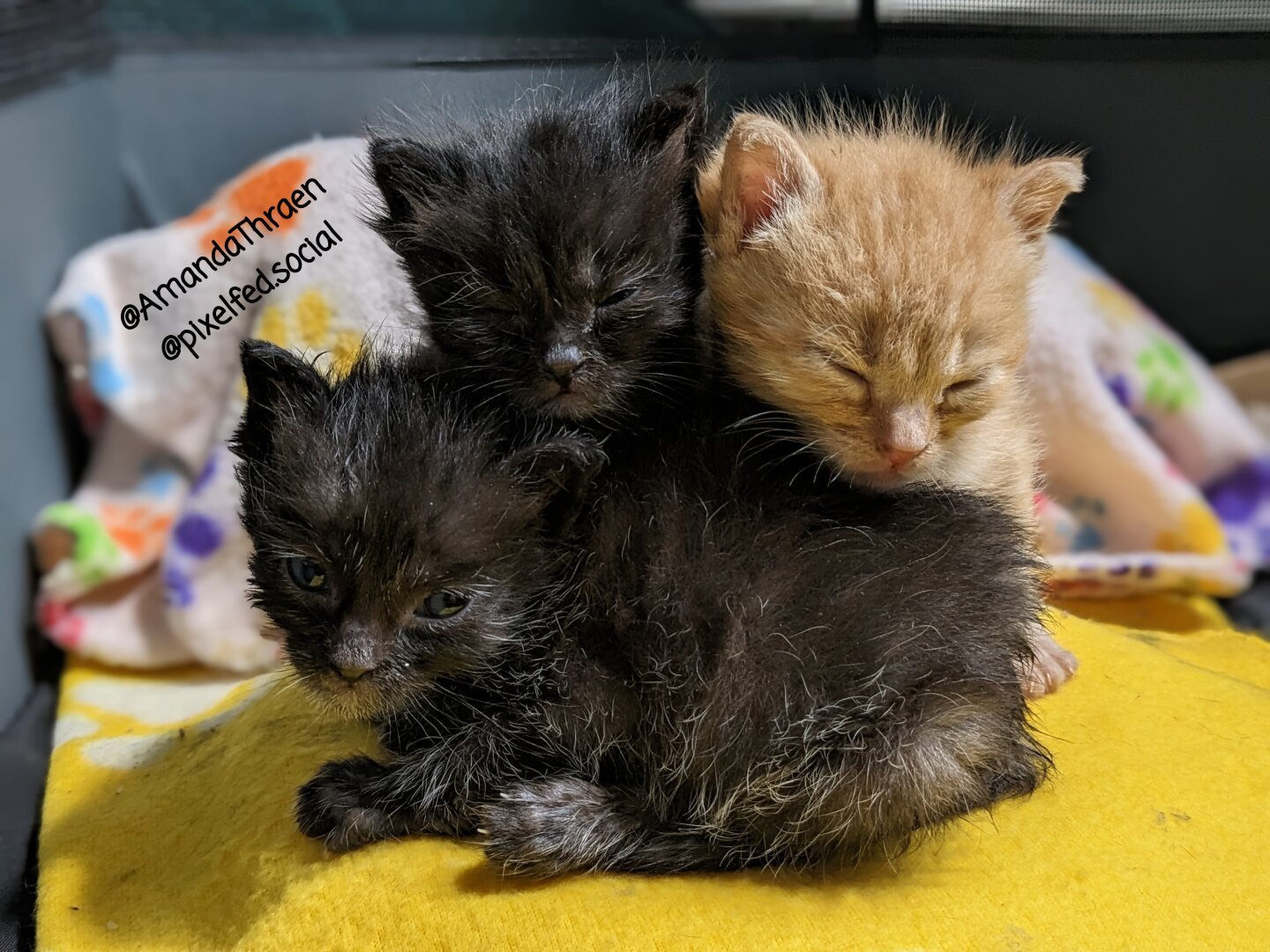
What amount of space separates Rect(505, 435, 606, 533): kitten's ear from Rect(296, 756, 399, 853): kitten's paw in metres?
0.33

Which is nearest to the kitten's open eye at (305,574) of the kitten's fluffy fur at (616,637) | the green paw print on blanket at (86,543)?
the kitten's fluffy fur at (616,637)

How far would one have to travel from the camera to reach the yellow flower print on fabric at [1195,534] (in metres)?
1.90

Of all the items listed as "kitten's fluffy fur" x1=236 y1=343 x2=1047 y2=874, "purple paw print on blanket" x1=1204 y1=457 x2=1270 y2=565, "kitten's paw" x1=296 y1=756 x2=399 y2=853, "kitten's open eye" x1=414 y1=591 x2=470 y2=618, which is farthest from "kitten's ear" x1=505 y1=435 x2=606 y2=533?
"purple paw print on blanket" x1=1204 y1=457 x2=1270 y2=565

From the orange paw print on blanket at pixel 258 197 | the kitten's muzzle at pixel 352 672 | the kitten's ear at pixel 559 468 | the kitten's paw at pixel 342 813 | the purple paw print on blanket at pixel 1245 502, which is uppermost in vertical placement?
the kitten's ear at pixel 559 468

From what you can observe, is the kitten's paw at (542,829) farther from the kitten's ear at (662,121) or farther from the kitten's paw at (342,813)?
the kitten's ear at (662,121)

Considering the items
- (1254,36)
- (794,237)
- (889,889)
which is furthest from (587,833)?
(1254,36)

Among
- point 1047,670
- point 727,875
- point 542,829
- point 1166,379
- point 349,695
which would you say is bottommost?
point 1166,379

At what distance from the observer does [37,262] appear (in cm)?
187

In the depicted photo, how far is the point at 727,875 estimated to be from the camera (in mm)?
1024

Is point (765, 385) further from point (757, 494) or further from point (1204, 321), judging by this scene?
point (1204, 321)

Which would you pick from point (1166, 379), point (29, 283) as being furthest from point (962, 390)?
point (29, 283)

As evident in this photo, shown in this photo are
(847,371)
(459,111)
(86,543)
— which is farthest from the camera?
(86,543)

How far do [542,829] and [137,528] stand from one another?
1.28 meters

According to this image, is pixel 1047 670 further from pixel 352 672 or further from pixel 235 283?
pixel 235 283
